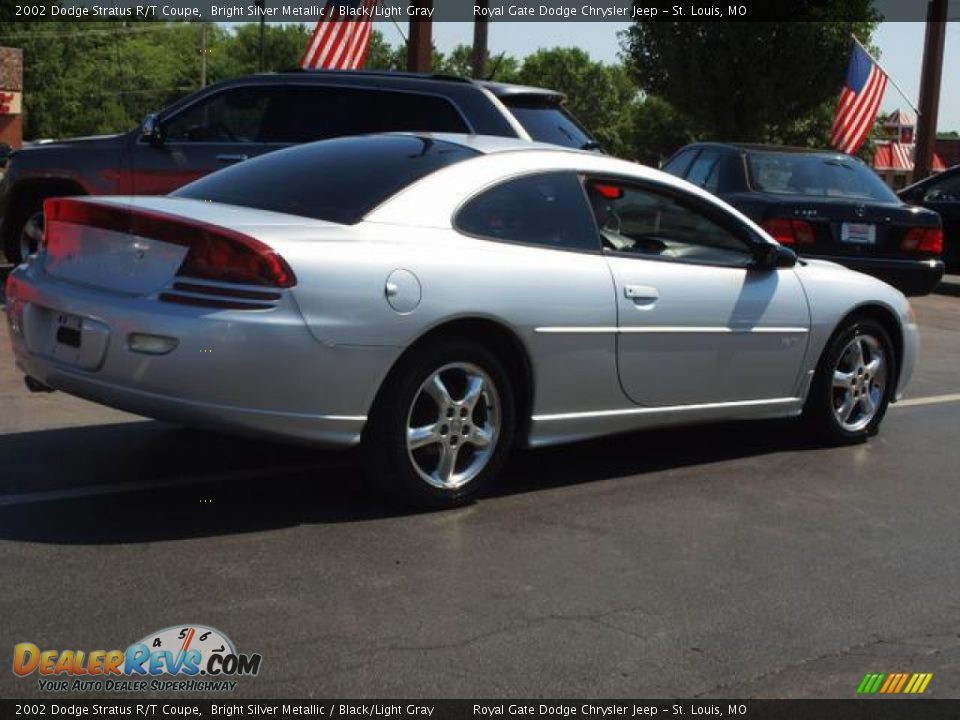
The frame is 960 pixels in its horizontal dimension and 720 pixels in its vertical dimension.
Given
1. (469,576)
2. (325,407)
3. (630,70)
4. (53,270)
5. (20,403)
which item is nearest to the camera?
→ (469,576)

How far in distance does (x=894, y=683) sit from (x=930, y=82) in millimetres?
22789

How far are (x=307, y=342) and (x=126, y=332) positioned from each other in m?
0.66

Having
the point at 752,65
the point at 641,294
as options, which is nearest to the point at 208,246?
the point at 641,294

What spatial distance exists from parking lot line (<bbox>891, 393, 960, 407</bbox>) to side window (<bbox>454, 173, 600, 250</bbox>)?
346 cm

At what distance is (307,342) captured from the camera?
484cm

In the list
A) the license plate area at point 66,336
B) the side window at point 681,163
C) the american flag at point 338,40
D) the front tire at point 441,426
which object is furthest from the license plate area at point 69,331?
the american flag at point 338,40

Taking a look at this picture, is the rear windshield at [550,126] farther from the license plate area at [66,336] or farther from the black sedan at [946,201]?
the black sedan at [946,201]

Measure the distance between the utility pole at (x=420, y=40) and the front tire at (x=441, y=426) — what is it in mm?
10043

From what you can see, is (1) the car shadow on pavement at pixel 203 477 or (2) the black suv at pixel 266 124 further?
(2) the black suv at pixel 266 124

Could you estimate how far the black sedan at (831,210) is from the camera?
11.1m

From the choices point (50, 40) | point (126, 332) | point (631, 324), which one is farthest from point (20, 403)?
point (50, 40)

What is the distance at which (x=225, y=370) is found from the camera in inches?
188

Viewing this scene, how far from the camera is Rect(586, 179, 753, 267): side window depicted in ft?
19.9

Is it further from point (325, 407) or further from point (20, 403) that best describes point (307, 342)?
point (20, 403)
